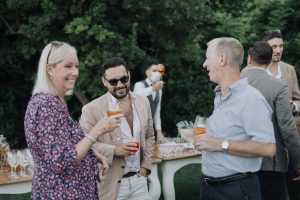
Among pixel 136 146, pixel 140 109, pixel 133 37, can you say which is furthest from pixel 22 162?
pixel 133 37

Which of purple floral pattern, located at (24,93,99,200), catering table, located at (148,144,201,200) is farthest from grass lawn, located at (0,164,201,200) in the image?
purple floral pattern, located at (24,93,99,200)

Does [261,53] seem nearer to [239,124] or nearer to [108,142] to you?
[239,124]

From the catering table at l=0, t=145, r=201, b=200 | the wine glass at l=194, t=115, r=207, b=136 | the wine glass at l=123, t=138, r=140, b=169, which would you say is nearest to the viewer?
the wine glass at l=194, t=115, r=207, b=136

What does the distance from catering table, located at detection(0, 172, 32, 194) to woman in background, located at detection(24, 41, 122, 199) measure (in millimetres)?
1642

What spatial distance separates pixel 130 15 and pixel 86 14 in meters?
1.06

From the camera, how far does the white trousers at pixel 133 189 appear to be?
3.68 meters

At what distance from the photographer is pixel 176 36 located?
9586 millimetres

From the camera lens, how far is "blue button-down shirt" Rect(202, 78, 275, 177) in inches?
111

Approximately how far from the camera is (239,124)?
2.87 m

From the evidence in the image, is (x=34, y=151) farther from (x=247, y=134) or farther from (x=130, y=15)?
(x=130, y=15)

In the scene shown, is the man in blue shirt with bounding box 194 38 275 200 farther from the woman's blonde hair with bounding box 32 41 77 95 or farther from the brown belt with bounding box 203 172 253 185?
the woman's blonde hair with bounding box 32 41 77 95

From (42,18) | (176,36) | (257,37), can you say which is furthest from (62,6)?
(257,37)

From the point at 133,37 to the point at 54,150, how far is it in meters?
6.41

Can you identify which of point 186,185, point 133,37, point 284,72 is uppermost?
point 133,37
